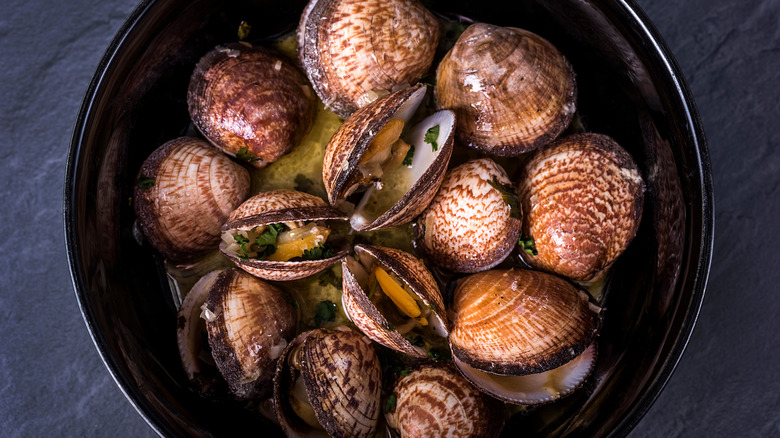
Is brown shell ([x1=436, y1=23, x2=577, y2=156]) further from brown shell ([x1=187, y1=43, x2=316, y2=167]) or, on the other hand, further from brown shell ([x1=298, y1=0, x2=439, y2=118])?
brown shell ([x1=187, y1=43, x2=316, y2=167])

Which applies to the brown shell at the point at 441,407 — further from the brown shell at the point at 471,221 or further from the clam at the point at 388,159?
the clam at the point at 388,159

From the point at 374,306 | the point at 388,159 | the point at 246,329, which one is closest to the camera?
the point at 374,306

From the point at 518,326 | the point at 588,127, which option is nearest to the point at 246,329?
the point at 518,326

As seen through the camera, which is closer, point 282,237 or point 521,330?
point 521,330

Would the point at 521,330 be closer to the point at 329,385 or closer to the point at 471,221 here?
the point at 471,221

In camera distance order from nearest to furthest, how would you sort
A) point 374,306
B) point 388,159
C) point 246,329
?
point 374,306 < point 246,329 < point 388,159

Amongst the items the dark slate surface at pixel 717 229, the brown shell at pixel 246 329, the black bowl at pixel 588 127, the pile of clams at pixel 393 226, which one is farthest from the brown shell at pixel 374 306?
the dark slate surface at pixel 717 229

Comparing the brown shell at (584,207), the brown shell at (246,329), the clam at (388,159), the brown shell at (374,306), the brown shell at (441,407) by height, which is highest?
the brown shell at (584,207)

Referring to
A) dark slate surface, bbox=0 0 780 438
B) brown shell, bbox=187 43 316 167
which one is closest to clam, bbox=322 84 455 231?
brown shell, bbox=187 43 316 167
